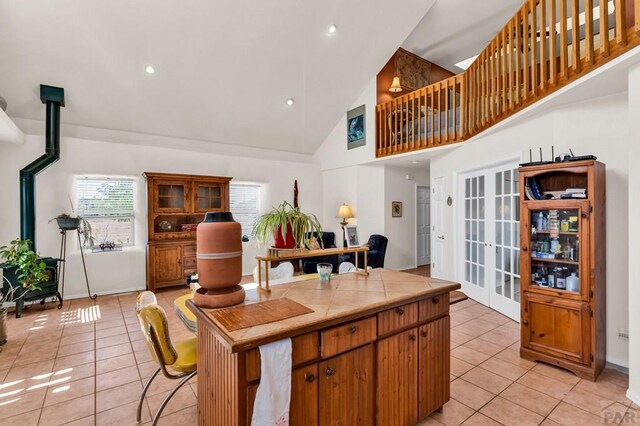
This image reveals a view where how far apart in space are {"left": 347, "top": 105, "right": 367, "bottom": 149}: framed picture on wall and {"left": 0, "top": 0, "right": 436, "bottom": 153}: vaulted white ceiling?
42 centimetres

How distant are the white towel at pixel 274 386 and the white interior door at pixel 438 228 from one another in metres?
4.71

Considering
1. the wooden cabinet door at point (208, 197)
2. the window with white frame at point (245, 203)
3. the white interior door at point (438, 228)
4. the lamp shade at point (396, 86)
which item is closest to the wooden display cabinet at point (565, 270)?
the white interior door at point (438, 228)

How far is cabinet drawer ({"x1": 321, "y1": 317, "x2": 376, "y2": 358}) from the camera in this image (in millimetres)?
1540

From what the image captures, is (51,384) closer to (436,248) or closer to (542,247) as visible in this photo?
(542,247)

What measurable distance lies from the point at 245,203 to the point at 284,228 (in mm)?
5104

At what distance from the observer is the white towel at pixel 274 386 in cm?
133

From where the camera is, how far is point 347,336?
162 cm

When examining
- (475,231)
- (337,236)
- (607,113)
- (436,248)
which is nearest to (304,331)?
(607,113)

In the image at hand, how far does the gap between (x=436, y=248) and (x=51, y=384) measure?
17.9ft

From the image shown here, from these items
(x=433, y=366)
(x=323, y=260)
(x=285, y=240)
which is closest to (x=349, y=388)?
(x=433, y=366)

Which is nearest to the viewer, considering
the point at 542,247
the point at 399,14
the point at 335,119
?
the point at 542,247

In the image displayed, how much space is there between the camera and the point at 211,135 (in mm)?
6273

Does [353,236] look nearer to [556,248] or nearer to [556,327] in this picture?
[556,248]

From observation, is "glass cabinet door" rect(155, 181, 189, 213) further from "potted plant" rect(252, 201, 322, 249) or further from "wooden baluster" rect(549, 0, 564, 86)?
"wooden baluster" rect(549, 0, 564, 86)
